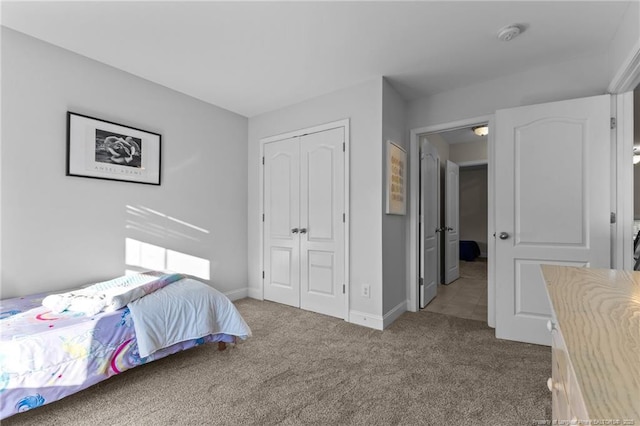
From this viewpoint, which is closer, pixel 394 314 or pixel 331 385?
pixel 331 385

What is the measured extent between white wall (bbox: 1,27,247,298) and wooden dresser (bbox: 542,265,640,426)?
3090mm

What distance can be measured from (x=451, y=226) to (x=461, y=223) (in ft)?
10.3

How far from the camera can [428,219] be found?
3.66 meters

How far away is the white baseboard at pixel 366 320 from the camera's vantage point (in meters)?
2.81

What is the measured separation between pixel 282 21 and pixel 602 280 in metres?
2.25

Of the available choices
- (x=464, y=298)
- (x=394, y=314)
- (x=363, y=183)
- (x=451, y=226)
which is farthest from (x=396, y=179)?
(x=451, y=226)

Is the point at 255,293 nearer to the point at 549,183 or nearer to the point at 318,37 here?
the point at 318,37

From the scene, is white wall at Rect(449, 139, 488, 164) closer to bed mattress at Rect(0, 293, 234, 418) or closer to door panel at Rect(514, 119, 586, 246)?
door panel at Rect(514, 119, 586, 246)

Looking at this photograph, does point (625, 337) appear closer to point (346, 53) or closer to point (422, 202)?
point (346, 53)

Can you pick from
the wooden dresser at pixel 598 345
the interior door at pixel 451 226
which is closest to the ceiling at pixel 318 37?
the wooden dresser at pixel 598 345

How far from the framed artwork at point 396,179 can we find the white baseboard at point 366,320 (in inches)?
39.9

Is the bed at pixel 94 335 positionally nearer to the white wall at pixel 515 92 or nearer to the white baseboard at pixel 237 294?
the white baseboard at pixel 237 294

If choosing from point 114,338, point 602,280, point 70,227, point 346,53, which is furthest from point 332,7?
point 70,227

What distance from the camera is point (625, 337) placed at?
0.65 m
